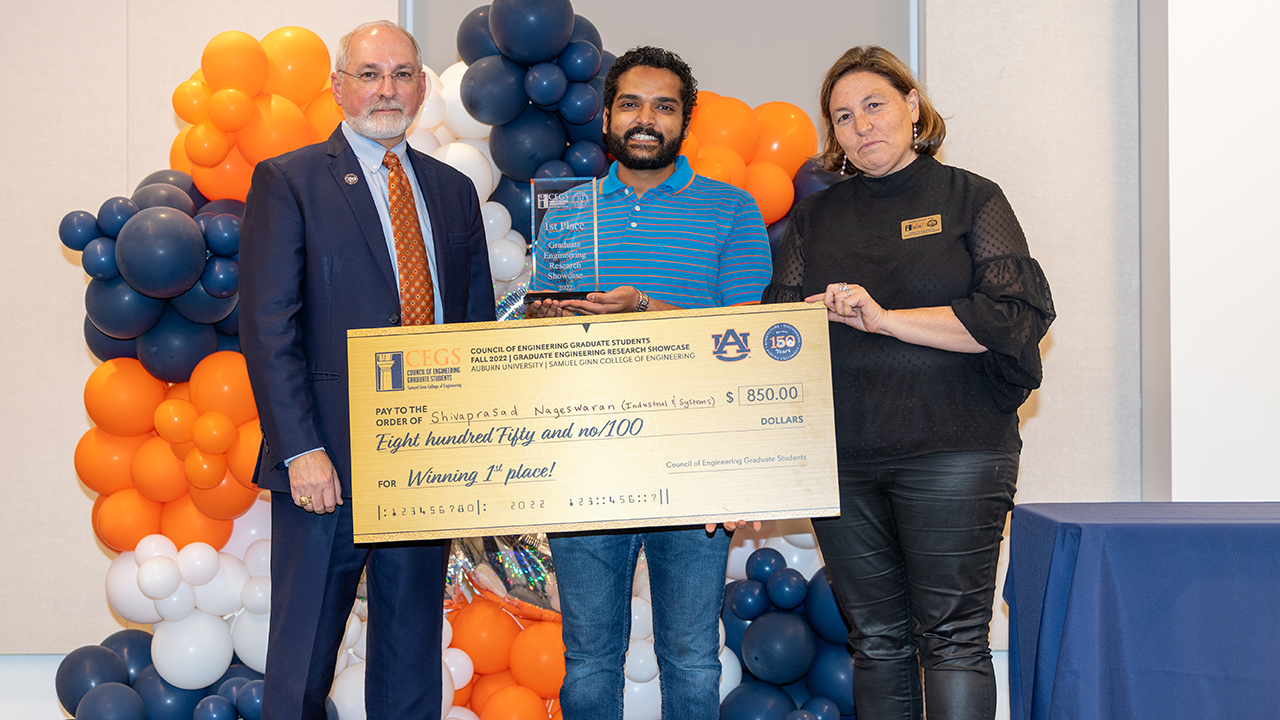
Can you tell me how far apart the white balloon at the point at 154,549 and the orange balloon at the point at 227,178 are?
3.67 feet

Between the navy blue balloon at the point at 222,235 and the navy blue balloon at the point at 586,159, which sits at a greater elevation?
the navy blue balloon at the point at 586,159

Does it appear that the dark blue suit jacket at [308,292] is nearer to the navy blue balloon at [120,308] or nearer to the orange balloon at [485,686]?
the navy blue balloon at [120,308]

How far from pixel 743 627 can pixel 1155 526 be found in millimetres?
1529

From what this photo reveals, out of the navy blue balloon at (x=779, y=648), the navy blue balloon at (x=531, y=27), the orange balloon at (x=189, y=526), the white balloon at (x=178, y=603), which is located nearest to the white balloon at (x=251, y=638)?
the white balloon at (x=178, y=603)

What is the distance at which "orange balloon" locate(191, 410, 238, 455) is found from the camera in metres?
2.60

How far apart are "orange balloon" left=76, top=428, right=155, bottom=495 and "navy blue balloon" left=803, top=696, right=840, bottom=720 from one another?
232cm

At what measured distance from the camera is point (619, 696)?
6.83 ft

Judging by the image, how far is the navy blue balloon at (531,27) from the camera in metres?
2.74

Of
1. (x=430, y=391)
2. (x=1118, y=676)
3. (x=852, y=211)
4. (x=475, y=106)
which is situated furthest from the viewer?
(x=475, y=106)

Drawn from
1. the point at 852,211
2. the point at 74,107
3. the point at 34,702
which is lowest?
the point at 34,702

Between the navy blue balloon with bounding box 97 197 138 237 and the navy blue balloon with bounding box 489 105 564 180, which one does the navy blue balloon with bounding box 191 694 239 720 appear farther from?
the navy blue balloon with bounding box 489 105 564 180

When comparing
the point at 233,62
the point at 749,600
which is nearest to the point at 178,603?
the point at 233,62

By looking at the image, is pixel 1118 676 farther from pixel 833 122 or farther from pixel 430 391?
pixel 430 391

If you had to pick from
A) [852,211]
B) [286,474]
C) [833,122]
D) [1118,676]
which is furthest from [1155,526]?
[286,474]
